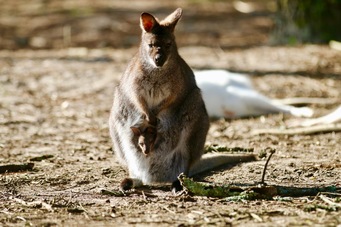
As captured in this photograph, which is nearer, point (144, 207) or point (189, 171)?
point (144, 207)

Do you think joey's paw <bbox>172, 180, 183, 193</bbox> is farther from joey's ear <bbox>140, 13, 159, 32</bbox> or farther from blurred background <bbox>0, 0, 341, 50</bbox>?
blurred background <bbox>0, 0, 341, 50</bbox>

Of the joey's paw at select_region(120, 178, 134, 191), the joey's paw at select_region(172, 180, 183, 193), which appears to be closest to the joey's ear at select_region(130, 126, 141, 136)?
the joey's paw at select_region(120, 178, 134, 191)

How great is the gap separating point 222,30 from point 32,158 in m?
7.74

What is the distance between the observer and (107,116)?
788 cm

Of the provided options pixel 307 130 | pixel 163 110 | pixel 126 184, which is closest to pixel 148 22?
pixel 163 110

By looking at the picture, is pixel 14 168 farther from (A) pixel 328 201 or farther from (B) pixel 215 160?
(A) pixel 328 201

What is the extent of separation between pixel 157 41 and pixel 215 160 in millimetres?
1010

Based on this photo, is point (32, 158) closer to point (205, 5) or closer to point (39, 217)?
point (39, 217)

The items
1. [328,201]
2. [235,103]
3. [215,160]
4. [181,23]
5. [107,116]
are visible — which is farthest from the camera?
[181,23]

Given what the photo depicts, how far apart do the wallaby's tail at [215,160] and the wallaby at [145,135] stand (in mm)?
392

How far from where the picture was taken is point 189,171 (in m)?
5.29

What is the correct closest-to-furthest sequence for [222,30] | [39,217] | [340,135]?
1. [39,217]
2. [340,135]
3. [222,30]

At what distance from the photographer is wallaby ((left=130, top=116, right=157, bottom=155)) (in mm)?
5055

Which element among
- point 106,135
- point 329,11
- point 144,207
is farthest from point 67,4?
point 144,207
